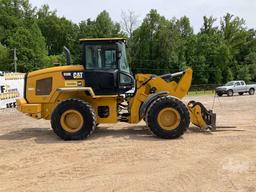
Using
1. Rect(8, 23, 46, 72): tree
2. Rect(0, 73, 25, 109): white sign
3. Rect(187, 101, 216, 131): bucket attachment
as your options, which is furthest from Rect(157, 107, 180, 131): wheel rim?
Rect(8, 23, 46, 72): tree

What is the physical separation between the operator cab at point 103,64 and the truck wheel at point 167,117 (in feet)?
4.62

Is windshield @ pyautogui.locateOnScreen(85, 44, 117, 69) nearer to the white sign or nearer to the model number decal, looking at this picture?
the model number decal

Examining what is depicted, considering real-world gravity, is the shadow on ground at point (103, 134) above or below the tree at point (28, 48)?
below

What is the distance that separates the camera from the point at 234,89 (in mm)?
43938

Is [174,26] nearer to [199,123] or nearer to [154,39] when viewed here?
[154,39]

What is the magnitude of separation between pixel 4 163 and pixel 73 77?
415cm

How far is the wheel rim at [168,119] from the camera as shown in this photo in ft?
41.9

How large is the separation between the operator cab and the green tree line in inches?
2313

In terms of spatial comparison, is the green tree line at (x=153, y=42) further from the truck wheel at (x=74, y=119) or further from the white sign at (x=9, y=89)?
the truck wheel at (x=74, y=119)

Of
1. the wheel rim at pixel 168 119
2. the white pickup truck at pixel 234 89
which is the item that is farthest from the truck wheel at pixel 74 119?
the white pickup truck at pixel 234 89

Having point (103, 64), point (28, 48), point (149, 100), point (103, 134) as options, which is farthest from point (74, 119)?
point (28, 48)

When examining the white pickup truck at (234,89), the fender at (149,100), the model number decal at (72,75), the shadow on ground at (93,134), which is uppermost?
the model number decal at (72,75)

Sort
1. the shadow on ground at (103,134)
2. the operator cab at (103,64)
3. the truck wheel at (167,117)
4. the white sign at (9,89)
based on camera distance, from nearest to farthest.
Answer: the truck wheel at (167,117), the shadow on ground at (103,134), the operator cab at (103,64), the white sign at (9,89)

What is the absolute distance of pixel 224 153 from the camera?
10.6m
